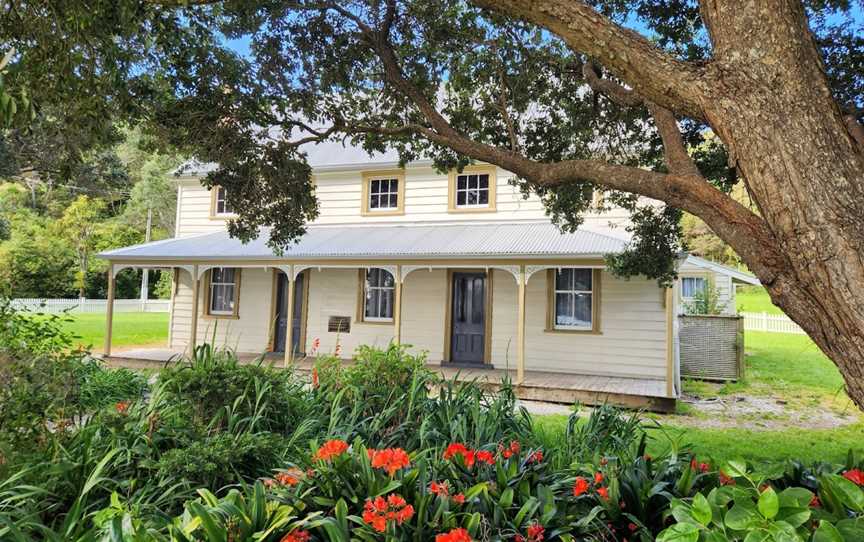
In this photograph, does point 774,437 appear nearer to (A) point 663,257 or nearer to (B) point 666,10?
(A) point 663,257

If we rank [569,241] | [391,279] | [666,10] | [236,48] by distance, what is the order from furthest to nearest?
[391,279] → [569,241] → [236,48] → [666,10]

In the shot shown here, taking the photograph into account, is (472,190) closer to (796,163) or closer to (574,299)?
(574,299)

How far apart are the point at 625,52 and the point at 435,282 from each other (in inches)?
385

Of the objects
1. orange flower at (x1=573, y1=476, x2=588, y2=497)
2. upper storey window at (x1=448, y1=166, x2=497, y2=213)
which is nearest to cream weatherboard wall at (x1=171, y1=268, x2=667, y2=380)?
upper storey window at (x1=448, y1=166, x2=497, y2=213)

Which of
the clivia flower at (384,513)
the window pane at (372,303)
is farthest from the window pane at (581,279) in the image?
the clivia flower at (384,513)

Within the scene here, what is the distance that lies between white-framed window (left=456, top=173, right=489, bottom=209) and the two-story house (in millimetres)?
33

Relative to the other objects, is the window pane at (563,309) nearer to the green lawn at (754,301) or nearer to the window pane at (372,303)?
the window pane at (372,303)

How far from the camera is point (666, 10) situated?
20.1 feet

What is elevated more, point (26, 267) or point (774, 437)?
point (26, 267)

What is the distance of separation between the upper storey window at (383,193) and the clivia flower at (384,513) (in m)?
11.7

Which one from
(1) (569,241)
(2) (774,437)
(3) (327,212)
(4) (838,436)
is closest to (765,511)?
(2) (774,437)

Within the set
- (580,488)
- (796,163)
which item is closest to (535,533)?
(580,488)

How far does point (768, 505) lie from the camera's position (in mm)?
1482

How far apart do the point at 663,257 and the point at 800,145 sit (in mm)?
5314
